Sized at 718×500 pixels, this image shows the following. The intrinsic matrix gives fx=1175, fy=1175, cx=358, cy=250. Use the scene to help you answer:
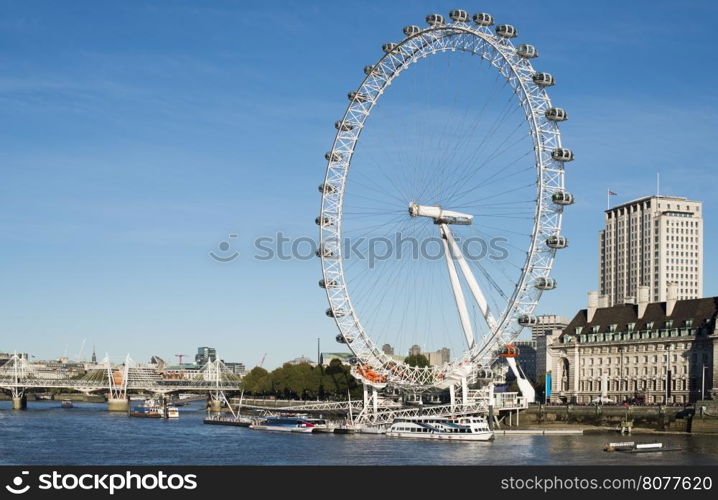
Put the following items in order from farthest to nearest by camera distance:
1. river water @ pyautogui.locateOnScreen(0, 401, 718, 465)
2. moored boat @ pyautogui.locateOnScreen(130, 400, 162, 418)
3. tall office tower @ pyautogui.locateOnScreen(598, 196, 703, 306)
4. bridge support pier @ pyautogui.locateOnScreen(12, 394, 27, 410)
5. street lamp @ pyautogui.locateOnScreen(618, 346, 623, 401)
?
tall office tower @ pyautogui.locateOnScreen(598, 196, 703, 306) < bridge support pier @ pyautogui.locateOnScreen(12, 394, 27, 410) < moored boat @ pyautogui.locateOnScreen(130, 400, 162, 418) < street lamp @ pyautogui.locateOnScreen(618, 346, 623, 401) < river water @ pyautogui.locateOnScreen(0, 401, 718, 465)

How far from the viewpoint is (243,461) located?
2569 inches

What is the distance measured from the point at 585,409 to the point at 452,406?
14642 mm

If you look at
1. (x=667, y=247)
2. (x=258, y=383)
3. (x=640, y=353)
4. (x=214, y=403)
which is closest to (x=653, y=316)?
(x=640, y=353)

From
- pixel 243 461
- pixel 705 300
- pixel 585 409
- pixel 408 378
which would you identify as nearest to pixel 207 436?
pixel 408 378

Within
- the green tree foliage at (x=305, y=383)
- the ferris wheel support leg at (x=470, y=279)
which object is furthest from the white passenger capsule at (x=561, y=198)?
the green tree foliage at (x=305, y=383)

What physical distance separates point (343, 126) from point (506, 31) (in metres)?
16.1

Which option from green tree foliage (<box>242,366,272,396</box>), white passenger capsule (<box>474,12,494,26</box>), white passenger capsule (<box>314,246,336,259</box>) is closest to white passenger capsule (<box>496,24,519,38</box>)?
white passenger capsule (<box>474,12,494,26</box>)

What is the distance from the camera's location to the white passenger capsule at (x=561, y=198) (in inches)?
2958

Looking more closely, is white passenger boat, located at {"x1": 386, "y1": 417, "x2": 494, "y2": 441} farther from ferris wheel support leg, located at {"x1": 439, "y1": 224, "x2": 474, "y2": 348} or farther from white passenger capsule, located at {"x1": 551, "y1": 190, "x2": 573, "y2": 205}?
white passenger capsule, located at {"x1": 551, "y1": 190, "x2": 573, "y2": 205}

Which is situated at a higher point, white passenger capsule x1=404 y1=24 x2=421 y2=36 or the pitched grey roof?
white passenger capsule x1=404 y1=24 x2=421 y2=36

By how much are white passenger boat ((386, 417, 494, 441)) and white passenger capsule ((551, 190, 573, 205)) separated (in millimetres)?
17126

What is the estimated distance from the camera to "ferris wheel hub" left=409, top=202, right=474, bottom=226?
79750 millimetres

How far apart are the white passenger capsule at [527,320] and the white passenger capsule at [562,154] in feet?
35.0
